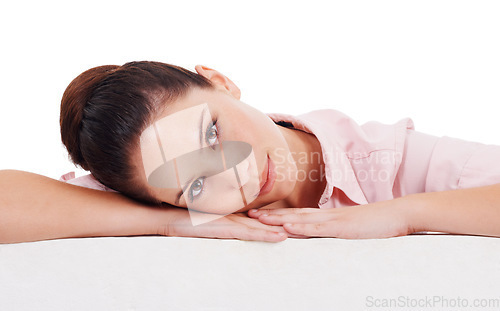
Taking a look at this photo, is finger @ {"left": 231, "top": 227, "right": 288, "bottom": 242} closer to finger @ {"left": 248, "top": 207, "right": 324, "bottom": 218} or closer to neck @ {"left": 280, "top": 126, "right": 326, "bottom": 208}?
finger @ {"left": 248, "top": 207, "right": 324, "bottom": 218}

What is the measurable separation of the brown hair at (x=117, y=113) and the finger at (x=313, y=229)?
0.87 ft

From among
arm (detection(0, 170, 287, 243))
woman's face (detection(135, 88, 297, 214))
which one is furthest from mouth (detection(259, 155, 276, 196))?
arm (detection(0, 170, 287, 243))

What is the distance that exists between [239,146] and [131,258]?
0.27 metres

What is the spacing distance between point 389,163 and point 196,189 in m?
0.42

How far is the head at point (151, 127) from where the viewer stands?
81 cm

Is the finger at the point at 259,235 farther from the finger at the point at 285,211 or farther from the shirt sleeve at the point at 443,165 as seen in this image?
the shirt sleeve at the point at 443,165

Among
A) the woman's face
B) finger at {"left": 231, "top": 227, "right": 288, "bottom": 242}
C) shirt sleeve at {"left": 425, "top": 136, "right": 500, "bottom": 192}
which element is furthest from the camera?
shirt sleeve at {"left": 425, "top": 136, "right": 500, "bottom": 192}

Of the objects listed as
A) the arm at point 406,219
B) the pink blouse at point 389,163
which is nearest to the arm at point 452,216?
the arm at point 406,219

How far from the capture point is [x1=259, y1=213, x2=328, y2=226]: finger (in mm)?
742

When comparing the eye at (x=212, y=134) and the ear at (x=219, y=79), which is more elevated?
the ear at (x=219, y=79)

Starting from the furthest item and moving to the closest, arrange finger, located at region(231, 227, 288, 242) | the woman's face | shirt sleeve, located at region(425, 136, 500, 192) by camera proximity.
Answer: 1. shirt sleeve, located at region(425, 136, 500, 192)
2. the woman's face
3. finger, located at region(231, 227, 288, 242)

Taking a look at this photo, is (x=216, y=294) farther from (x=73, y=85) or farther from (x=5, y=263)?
(x=73, y=85)

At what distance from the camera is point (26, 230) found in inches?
29.1

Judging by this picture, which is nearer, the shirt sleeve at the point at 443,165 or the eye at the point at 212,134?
the eye at the point at 212,134
